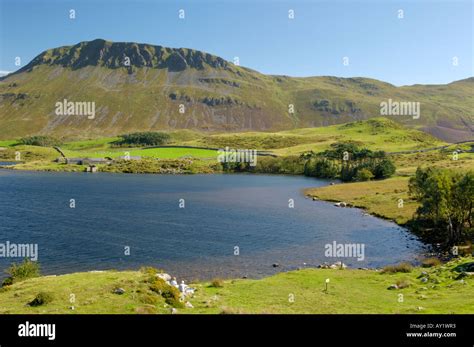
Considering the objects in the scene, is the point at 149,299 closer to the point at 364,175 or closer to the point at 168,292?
the point at 168,292

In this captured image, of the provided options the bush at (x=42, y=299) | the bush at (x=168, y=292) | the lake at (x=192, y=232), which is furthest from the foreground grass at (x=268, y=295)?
the lake at (x=192, y=232)

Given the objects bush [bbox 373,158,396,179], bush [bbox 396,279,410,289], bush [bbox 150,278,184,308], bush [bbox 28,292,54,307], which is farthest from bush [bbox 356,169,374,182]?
bush [bbox 28,292,54,307]

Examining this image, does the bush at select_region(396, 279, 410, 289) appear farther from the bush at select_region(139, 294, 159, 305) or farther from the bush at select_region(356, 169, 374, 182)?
the bush at select_region(356, 169, 374, 182)

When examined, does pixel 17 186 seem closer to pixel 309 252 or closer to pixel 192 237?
pixel 192 237

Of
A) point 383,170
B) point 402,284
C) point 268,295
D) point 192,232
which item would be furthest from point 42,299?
point 383,170

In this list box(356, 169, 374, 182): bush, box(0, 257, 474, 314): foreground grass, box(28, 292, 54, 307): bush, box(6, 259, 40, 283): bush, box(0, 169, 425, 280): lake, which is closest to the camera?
box(0, 257, 474, 314): foreground grass
